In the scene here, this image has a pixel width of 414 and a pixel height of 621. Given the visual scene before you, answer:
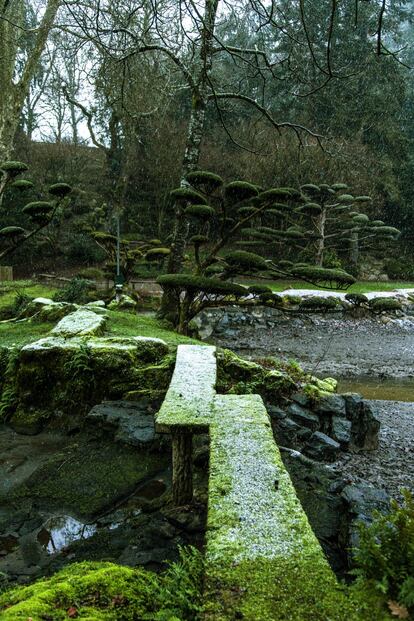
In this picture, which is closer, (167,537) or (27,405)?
(167,537)

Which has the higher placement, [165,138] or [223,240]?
[165,138]

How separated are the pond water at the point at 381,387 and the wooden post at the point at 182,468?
16.5 ft

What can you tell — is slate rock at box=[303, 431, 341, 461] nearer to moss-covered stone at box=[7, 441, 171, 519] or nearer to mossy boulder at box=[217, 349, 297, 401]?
mossy boulder at box=[217, 349, 297, 401]

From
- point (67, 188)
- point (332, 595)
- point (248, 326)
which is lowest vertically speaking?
point (248, 326)

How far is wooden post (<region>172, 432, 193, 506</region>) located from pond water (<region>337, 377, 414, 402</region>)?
5024mm

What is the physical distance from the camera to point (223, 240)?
7.40 meters

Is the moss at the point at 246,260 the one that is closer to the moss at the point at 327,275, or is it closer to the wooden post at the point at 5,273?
the moss at the point at 327,275

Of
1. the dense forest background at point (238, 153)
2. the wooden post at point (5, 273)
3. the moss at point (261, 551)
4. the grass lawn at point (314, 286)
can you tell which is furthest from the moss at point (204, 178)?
the dense forest background at point (238, 153)

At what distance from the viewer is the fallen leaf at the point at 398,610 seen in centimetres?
109

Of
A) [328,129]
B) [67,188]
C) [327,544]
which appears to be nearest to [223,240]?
[67,188]

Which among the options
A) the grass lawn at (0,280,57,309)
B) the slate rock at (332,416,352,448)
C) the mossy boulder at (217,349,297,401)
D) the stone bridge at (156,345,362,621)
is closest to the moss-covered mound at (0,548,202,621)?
the stone bridge at (156,345,362,621)

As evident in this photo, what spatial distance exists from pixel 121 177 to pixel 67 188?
1534 cm

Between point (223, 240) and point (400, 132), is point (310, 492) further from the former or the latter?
point (400, 132)

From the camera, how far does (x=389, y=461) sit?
4621 mm
